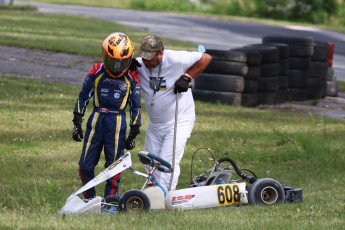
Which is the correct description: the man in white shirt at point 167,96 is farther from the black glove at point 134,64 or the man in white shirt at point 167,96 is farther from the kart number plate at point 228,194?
the kart number plate at point 228,194

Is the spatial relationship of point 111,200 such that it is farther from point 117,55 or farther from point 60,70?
point 60,70

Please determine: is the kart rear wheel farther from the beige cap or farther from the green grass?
the beige cap

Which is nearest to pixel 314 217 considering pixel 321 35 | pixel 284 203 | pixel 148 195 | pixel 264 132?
pixel 284 203

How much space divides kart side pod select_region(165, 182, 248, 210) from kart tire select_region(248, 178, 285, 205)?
74 millimetres

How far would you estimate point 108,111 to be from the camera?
29.6ft

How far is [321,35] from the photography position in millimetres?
36688

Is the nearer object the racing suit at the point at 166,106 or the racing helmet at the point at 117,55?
the racing helmet at the point at 117,55

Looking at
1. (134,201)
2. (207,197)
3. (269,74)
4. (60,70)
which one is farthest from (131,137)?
(60,70)

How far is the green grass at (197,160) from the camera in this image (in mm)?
7941

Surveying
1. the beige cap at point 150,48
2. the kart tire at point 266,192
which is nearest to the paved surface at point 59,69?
the kart tire at point 266,192

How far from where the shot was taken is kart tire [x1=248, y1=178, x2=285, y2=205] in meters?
9.07

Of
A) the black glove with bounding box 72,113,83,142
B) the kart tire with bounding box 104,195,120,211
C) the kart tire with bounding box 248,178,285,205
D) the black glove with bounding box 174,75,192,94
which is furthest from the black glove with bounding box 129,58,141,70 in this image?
the kart tire with bounding box 248,178,285,205

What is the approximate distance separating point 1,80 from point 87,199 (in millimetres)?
8684

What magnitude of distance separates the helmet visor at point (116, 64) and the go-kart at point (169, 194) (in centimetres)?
75
